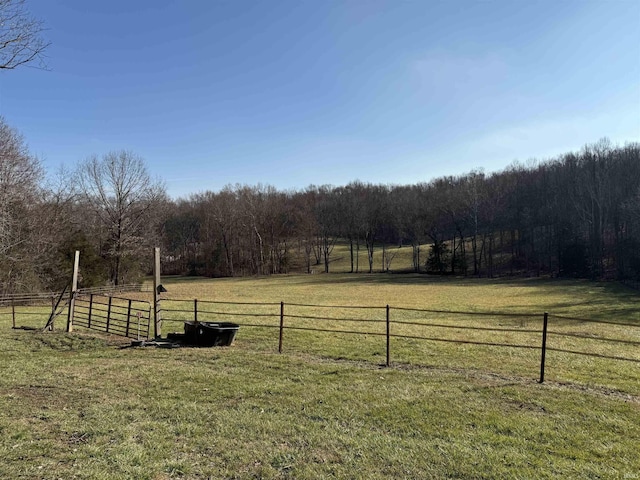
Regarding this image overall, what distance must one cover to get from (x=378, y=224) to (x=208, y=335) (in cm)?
6303

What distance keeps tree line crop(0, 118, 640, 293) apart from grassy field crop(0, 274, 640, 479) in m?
25.3

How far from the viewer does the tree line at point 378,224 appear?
37.5 m

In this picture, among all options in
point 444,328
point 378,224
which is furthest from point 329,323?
point 378,224

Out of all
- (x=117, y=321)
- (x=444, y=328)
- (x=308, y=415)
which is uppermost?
(x=308, y=415)

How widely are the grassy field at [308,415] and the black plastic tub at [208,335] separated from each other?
56 centimetres

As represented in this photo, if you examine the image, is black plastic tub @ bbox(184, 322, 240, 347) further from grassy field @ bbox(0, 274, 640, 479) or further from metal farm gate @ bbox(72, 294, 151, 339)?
metal farm gate @ bbox(72, 294, 151, 339)

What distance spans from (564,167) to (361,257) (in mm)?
37922

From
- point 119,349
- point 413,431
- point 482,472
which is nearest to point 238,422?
point 413,431

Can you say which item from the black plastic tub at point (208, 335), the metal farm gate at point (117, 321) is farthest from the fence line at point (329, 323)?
the black plastic tub at point (208, 335)

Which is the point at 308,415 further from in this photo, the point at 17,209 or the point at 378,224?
the point at 378,224

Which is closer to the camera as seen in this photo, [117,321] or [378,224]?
[117,321]

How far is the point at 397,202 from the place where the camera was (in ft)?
238

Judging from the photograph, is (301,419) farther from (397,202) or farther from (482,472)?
(397,202)

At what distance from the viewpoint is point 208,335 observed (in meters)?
10.7
